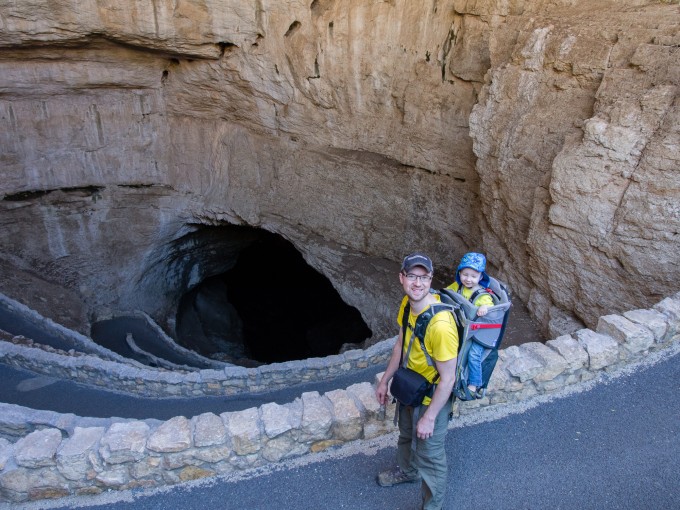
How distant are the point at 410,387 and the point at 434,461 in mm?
555

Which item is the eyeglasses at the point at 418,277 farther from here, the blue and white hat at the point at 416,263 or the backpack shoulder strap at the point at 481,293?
the backpack shoulder strap at the point at 481,293

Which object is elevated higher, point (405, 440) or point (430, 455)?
point (430, 455)

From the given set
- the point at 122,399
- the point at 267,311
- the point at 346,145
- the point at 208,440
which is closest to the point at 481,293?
the point at 208,440

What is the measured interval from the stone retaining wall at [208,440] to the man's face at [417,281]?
142cm

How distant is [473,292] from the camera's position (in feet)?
10.6

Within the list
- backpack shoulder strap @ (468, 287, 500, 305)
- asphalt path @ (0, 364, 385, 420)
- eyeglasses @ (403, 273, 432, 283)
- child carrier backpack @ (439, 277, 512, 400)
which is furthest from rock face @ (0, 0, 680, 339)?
eyeglasses @ (403, 273, 432, 283)

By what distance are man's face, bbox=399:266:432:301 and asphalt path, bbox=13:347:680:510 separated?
1642 millimetres

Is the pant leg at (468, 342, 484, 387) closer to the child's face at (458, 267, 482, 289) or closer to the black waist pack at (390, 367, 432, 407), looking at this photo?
the black waist pack at (390, 367, 432, 407)

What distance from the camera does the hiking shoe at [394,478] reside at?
3.62 meters

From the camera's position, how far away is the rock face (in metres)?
6.17

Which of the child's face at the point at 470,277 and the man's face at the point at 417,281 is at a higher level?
the man's face at the point at 417,281

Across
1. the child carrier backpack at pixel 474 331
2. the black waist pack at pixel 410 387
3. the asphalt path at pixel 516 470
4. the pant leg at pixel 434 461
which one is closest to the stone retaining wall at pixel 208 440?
the asphalt path at pixel 516 470

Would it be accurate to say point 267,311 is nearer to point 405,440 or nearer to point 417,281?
point 405,440

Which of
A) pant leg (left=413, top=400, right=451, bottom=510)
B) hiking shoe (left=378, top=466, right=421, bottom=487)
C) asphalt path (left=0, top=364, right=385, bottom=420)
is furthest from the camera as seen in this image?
asphalt path (left=0, top=364, right=385, bottom=420)
